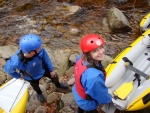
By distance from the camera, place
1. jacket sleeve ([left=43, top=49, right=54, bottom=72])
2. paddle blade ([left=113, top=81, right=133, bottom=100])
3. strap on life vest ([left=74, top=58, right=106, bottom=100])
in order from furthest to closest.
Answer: paddle blade ([left=113, top=81, right=133, bottom=100])
jacket sleeve ([left=43, top=49, right=54, bottom=72])
strap on life vest ([left=74, top=58, right=106, bottom=100])

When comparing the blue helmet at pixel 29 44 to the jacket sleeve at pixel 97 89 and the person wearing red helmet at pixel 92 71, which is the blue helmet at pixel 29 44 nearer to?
the person wearing red helmet at pixel 92 71

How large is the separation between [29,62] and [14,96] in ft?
1.84

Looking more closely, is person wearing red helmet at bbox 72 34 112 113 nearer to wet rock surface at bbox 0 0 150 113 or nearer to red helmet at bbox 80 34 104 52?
red helmet at bbox 80 34 104 52

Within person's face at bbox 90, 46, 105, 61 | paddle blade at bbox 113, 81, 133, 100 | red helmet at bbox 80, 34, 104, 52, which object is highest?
red helmet at bbox 80, 34, 104, 52

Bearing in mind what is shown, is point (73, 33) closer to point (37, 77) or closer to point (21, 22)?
point (21, 22)

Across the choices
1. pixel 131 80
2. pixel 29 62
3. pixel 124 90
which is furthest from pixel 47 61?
pixel 131 80

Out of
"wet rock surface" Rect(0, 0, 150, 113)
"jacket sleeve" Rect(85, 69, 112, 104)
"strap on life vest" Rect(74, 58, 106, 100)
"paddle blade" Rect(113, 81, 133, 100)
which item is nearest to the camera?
"jacket sleeve" Rect(85, 69, 112, 104)

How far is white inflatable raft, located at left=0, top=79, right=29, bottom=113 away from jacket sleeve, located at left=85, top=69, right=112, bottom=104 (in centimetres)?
123

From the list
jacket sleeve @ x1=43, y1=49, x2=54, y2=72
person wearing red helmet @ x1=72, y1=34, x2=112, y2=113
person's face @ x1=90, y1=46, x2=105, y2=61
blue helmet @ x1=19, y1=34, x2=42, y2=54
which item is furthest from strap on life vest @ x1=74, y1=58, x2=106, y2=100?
jacket sleeve @ x1=43, y1=49, x2=54, y2=72

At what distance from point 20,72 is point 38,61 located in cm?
32

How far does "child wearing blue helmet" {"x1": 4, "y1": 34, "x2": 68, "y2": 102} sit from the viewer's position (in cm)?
305

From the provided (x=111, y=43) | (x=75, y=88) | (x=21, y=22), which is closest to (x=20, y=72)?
(x=75, y=88)

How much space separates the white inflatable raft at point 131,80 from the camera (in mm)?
3455

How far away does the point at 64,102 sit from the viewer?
3.80m
